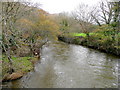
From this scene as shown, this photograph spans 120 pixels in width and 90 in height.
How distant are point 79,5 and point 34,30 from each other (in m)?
14.8

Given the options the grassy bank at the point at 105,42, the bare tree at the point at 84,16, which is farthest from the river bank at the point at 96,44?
the bare tree at the point at 84,16

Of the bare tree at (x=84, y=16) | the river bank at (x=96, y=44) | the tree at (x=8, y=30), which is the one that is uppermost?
the bare tree at (x=84, y=16)

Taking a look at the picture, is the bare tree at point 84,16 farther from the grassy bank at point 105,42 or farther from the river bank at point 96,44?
the grassy bank at point 105,42

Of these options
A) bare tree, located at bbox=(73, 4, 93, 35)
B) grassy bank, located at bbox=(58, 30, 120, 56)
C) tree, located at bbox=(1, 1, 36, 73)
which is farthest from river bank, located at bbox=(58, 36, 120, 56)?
tree, located at bbox=(1, 1, 36, 73)

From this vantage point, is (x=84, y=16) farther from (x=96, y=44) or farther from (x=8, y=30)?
(x=8, y=30)

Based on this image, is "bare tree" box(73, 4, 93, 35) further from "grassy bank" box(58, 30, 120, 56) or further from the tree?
the tree

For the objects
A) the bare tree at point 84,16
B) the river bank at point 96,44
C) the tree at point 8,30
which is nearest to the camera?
the tree at point 8,30

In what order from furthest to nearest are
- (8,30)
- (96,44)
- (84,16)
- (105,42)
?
(84,16)
(96,44)
(105,42)
(8,30)

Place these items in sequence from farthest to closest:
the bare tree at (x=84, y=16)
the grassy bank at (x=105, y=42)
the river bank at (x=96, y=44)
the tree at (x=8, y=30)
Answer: the bare tree at (x=84, y=16) → the river bank at (x=96, y=44) → the grassy bank at (x=105, y=42) → the tree at (x=8, y=30)

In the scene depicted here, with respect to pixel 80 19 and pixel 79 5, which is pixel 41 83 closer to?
pixel 80 19

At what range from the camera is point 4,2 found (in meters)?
8.27

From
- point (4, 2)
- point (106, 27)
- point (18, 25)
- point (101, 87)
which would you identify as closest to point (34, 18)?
point (18, 25)

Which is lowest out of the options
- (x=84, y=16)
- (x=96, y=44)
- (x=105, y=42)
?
(x=96, y=44)

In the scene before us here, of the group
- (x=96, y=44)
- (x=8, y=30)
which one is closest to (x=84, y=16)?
(x=96, y=44)
